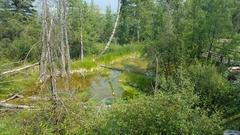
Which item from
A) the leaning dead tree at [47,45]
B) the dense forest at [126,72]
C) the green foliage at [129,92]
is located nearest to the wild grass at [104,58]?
the dense forest at [126,72]

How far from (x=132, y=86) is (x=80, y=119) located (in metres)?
7.99

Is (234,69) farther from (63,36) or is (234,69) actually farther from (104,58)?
(63,36)

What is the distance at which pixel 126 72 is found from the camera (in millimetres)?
19828

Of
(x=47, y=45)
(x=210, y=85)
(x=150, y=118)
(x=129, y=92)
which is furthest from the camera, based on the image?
(x=129, y=92)

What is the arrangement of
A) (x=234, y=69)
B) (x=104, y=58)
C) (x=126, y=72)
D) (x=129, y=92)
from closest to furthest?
(x=129, y=92)
(x=234, y=69)
(x=126, y=72)
(x=104, y=58)

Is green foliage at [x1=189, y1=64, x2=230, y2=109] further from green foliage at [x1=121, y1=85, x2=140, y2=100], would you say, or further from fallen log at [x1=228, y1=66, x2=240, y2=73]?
green foliage at [x1=121, y1=85, x2=140, y2=100]

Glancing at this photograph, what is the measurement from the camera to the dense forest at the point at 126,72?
955 cm

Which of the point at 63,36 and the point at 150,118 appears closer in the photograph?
the point at 150,118

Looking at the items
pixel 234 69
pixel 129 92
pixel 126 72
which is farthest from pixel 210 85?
pixel 126 72

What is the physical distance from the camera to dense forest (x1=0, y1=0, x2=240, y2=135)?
955 cm

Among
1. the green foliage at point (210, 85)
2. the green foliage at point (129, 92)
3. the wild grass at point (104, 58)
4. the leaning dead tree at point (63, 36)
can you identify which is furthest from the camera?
the wild grass at point (104, 58)

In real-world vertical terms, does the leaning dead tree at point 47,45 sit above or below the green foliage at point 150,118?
above

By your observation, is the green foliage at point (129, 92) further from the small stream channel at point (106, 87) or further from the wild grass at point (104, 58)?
the wild grass at point (104, 58)

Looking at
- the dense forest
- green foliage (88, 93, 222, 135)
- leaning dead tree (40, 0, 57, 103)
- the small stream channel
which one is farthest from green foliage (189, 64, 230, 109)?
leaning dead tree (40, 0, 57, 103)
